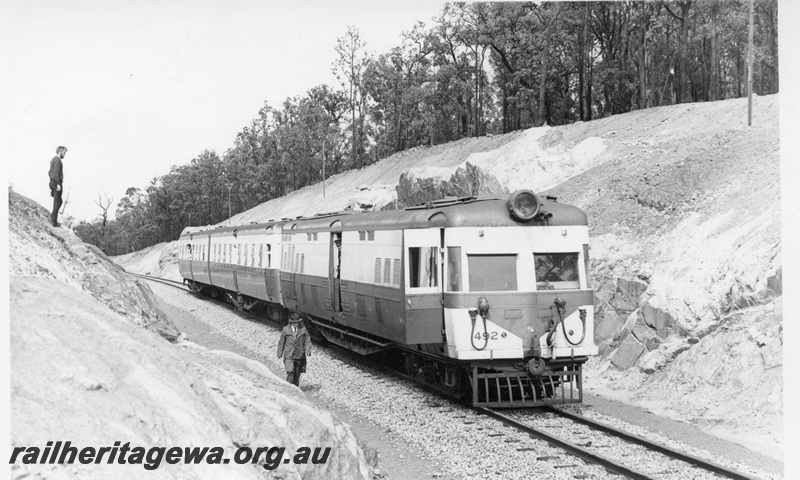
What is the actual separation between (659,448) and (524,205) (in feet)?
13.7

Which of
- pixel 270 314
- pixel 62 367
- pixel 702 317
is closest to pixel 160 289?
pixel 270 314

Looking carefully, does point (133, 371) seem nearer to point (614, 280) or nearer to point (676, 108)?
point (614, 280)

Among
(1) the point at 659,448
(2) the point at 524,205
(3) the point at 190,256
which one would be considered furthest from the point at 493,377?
(3) the point at 190,256

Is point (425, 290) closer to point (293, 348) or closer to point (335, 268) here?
point (293, 348)

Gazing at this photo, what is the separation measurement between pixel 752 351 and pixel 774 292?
1.39 meters

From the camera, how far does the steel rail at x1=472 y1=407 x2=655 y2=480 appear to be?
8586 mm

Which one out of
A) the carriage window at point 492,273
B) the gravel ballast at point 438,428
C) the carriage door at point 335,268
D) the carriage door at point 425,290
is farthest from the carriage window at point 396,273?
the carriage door at point 335,268

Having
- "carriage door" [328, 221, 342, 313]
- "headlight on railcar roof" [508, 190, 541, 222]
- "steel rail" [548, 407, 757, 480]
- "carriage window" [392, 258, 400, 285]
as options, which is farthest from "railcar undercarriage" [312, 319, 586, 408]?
"headlight on railcar roof" [508, 190, 541, 222]

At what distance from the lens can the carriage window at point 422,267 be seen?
1196cm

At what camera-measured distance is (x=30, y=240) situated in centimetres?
1062

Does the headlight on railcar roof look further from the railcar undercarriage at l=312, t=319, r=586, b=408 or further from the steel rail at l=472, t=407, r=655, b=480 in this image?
the steel rail at l=472, t=407, r=655, b=480

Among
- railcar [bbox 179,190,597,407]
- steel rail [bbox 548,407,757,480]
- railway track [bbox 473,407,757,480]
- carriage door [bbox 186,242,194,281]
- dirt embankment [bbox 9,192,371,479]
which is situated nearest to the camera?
dirt embankment [bbox 9,192,371,479]

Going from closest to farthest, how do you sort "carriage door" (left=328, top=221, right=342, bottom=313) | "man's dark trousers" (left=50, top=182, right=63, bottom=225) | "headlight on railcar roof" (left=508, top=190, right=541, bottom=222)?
"man's dark trousers" (left=50, top=182, right=63, bottom=225), "headlight on railcar roof" (left=508, top=190, right=541, bottom=222), "carriage door" (left=328, top=221, right=342, bottom=313)

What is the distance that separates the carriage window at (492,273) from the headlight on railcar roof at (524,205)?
2.30 feet
